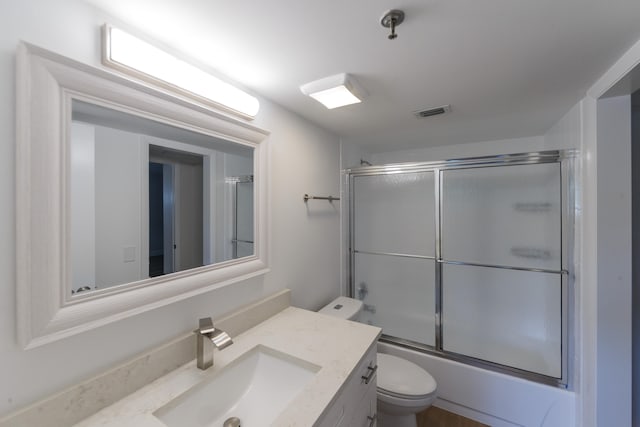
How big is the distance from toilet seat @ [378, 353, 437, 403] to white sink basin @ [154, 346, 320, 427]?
0.76 m

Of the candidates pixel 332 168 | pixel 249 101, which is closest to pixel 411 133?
pixel 332 168

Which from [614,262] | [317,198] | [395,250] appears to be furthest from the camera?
[395,250]

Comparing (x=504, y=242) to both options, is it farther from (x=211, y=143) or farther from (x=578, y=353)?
(x=211, y=143)

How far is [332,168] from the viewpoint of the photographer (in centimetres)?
220

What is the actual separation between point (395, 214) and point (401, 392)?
156 centimetres

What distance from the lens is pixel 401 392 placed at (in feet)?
4.75

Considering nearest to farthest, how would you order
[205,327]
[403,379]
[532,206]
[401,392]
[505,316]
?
Result: [205,327], [401,392], [403,379], [532,206], [505,316]

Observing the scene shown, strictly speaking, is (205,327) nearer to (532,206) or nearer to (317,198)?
(317,198)

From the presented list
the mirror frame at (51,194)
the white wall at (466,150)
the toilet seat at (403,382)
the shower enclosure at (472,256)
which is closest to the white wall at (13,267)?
the mirror frame at (51,194)

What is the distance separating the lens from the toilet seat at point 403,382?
56.8 inches

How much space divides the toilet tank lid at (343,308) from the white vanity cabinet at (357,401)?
57cm

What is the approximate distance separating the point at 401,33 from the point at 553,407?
2.31 metres

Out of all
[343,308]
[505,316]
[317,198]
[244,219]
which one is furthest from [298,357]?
[505,316]

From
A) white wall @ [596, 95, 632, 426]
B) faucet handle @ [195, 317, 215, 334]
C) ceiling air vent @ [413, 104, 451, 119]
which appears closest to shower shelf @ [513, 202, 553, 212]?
white wall @ [596, 95, 632, 426]
